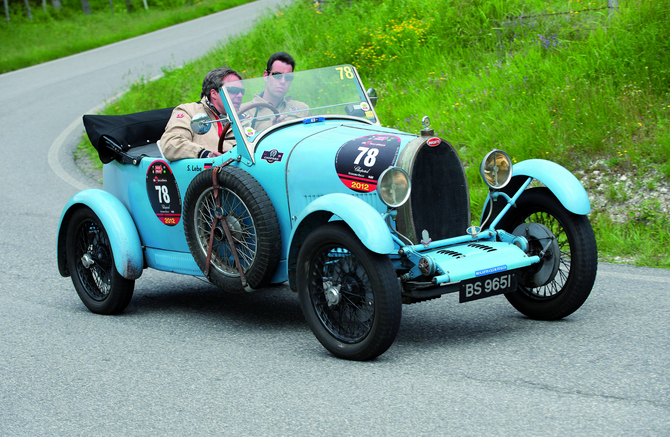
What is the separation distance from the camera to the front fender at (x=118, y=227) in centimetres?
537

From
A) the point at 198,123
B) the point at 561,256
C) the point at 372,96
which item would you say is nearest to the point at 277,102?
the point at 198,123

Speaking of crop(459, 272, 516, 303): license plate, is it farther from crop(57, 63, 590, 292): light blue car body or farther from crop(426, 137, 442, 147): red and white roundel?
crop(426, 137, 442, 147): red and white roundel

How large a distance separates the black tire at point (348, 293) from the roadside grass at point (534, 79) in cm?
292

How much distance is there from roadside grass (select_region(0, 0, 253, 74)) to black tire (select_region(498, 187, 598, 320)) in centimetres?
2154

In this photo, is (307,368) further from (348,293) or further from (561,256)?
(561,256)

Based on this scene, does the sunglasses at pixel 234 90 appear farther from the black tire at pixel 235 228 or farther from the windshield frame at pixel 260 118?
the black tire at pixel 235 228

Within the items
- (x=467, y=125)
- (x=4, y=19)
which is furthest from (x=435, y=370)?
(x=4, y=19)

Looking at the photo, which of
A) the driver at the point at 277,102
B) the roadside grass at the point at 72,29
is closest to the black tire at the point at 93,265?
the driver at the point at 277,102

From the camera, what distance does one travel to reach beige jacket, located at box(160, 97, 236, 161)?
524 centimetres

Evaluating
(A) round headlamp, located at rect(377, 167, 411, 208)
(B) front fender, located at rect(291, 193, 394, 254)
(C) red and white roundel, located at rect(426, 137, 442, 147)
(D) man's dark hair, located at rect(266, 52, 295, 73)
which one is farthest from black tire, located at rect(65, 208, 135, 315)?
(C) red and white roundel, located at rect(426, 137, 442, 147)

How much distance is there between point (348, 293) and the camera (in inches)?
161

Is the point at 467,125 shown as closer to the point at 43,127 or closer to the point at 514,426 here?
the point at 514,426

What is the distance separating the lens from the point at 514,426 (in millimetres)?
3090

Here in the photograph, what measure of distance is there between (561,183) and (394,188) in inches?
44.7
